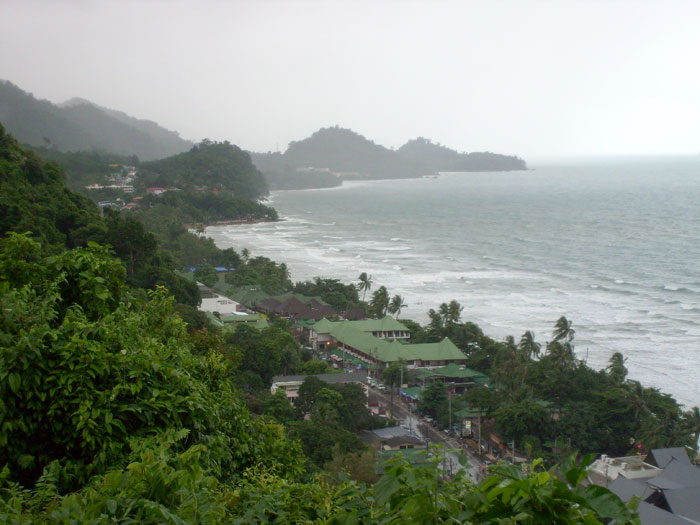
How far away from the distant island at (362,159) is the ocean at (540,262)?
3116 inches

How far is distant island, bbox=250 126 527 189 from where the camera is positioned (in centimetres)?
14925

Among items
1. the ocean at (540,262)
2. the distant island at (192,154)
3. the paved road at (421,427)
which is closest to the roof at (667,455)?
the paved road at (421,427)

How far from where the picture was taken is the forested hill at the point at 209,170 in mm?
61250

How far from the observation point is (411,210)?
6681 cm

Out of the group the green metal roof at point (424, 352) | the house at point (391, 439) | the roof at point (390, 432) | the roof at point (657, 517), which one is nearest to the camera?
the roof at point (657, 517)

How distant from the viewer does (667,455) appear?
10.4 metres

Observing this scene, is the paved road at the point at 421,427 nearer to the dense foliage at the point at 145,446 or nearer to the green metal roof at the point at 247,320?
the green metal roof at the point at 247,320

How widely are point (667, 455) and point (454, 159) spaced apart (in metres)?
170

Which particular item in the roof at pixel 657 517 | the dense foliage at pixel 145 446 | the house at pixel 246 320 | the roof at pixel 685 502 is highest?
the dense foliage at pixel 145 446

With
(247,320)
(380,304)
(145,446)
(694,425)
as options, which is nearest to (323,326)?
(247,320)

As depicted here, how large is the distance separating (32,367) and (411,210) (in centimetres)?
6436

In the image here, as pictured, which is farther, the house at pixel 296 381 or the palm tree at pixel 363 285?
the palm tree at pixel 363 285

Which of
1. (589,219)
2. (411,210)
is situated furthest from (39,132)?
(589,219)

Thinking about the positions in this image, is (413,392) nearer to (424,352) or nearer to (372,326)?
(424,352)
